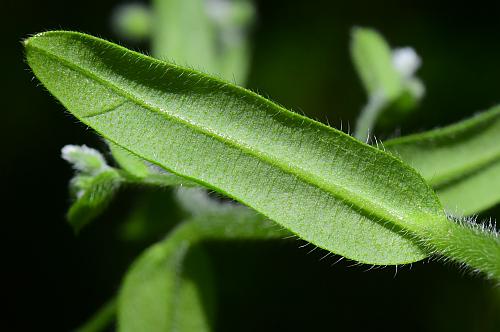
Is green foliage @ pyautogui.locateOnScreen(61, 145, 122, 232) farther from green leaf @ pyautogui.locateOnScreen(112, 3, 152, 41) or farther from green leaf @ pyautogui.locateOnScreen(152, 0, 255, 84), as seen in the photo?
green leaf @ pyautogui.locateOnScreen(112, 3, 152, 41)

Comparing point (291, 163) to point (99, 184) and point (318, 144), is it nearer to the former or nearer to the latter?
point (318, 144)

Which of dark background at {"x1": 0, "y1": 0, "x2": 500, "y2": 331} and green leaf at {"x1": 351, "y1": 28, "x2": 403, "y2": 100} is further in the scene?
dark background at {"x1": 0, "y1": 0, "x2": 500, "y2": 331}

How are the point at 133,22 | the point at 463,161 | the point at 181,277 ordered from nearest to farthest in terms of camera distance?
the point at 463,161 → the point at 181,277 → the point at 133,22

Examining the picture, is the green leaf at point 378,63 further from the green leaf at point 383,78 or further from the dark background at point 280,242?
the dark background at point 280,242

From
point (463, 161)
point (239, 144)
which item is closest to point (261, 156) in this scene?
point (239, 144)

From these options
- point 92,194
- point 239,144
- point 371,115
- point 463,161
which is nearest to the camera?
point 239,144

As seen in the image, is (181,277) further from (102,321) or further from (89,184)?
(89,184)

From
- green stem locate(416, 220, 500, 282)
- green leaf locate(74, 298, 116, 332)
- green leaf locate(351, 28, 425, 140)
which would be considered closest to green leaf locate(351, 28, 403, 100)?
green leaf locate(351, 28, 425, 140)
